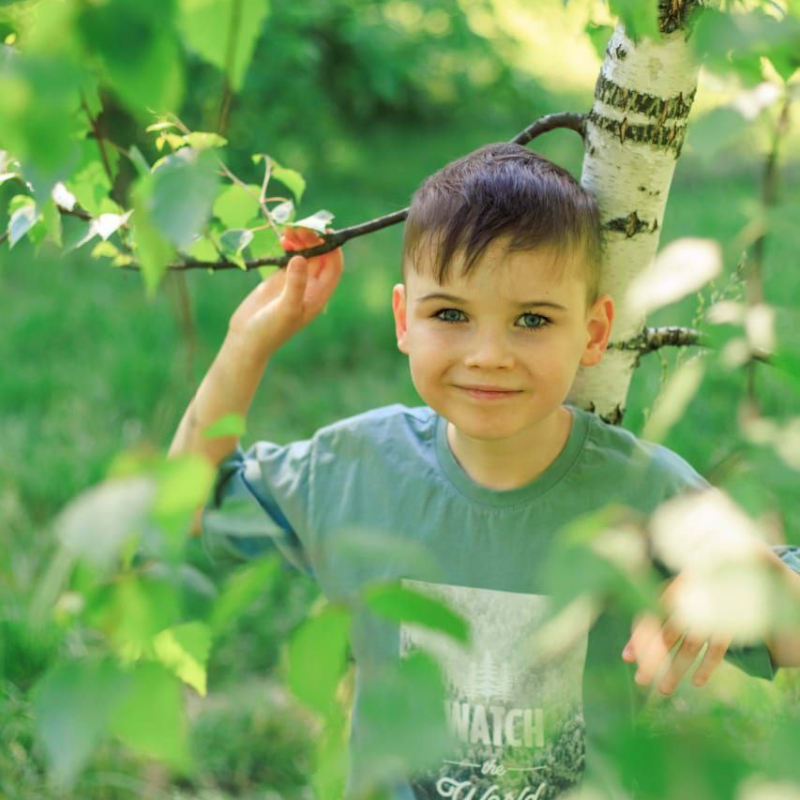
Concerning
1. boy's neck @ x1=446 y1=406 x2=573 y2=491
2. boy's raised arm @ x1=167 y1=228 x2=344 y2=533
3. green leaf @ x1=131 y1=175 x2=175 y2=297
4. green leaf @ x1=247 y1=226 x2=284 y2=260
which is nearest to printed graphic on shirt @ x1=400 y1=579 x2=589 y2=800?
boy's neck @ x1=446 y1=406 x2=573 y2=491

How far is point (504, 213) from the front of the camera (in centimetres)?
134

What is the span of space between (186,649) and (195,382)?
224cm

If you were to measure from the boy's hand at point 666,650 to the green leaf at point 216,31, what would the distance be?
58 centimetres

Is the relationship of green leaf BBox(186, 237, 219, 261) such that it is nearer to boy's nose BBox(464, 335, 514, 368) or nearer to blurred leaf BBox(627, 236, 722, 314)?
boy's nose BBox(464, 335, 514, 368)

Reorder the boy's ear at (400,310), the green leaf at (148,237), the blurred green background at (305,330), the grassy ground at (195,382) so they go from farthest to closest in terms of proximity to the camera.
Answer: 1. the grassy ground at (195,382)
2. the blurred green background at (305,330)
3. the boy's ear at (400,310)
4. the green leaf at (148,237)

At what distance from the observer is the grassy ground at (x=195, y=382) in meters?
2.42

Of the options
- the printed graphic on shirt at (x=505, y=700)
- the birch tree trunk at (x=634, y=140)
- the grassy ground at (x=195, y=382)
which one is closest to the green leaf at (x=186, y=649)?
the printed graphic on shirt at (x=505, y=700)

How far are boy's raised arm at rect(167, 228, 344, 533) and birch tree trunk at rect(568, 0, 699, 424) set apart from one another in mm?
392

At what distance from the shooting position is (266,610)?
8.44 ft

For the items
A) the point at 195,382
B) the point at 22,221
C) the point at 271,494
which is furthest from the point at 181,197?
the point at 195,382

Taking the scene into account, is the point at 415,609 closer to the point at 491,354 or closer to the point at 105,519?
the point at 105,519

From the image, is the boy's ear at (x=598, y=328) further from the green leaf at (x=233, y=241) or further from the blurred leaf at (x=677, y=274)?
the blurred leaf at (x=677, y=274)

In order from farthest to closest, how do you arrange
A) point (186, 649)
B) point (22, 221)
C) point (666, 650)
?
point (22, 221) → point (666, 650) → point (186, 649)

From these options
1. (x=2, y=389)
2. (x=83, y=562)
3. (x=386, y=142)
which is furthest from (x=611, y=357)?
(x=386, y=142)
